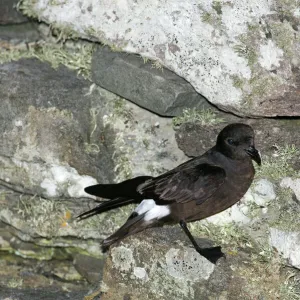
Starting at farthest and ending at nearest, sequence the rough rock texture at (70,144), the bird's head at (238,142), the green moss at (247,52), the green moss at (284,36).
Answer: the rough rock texture at (70,144)
the bird's head at (238,142)
the green moss at (247,52)
the green moss at (284,36)

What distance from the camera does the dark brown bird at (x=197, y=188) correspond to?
4.70m

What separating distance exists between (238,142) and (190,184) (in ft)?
1.41

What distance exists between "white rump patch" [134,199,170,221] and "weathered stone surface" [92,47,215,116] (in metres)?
0.67

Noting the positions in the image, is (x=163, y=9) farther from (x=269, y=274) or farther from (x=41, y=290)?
(x=41, y=290)

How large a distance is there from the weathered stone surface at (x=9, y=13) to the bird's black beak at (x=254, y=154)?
2.28m

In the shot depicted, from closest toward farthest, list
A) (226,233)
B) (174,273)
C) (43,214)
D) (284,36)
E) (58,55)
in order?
(284,36)
(174,273)
(226,233)
(43,214)
(58,55)

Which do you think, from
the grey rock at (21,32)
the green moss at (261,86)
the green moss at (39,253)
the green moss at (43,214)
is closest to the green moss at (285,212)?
the green moss at (261,86)

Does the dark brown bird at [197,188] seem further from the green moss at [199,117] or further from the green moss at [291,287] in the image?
the green moss at [291,287]

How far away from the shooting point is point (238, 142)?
15.4ft

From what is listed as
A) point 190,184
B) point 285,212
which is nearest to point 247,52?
point 190,184

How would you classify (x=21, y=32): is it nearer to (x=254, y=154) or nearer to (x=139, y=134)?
(x=139, y=134)

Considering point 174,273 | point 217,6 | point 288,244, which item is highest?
point 217,6

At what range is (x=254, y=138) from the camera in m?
4.80

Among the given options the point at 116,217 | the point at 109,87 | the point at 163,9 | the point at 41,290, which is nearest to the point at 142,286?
the point at 116,217
